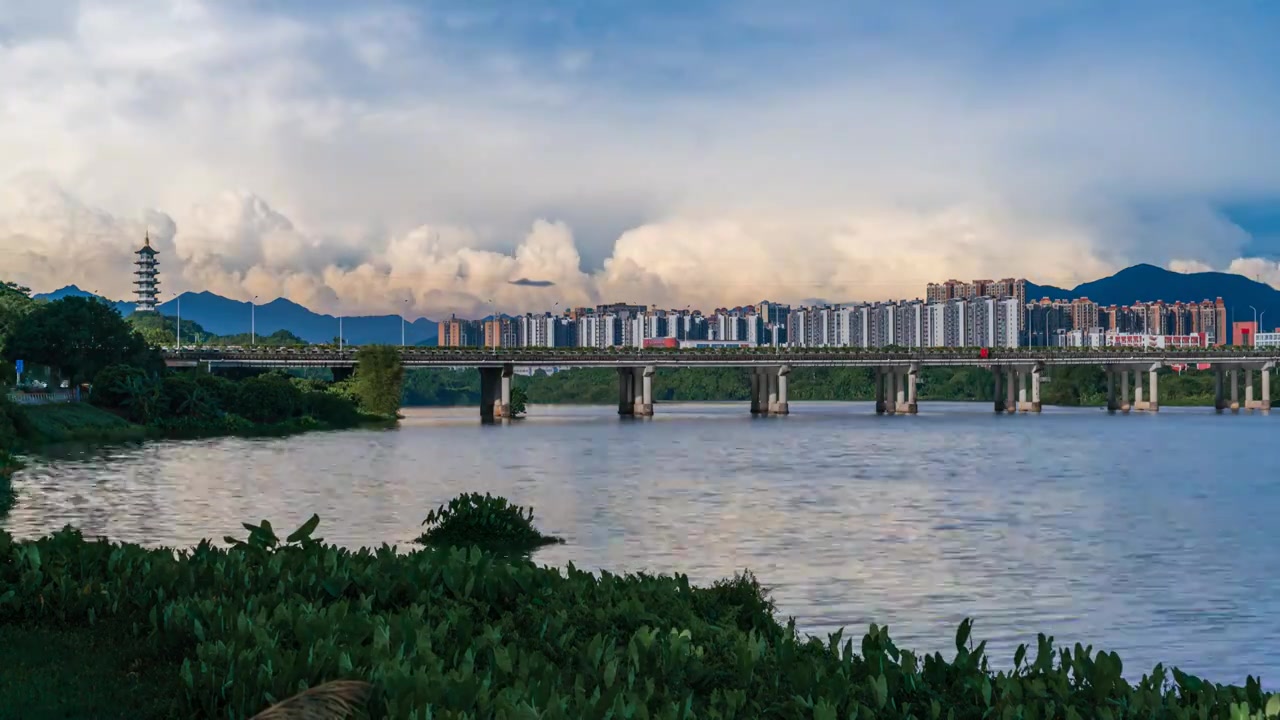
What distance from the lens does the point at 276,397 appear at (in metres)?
128

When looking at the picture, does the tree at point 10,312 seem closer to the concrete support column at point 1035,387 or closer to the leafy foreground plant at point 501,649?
the leafy foreground plant at point 501,649

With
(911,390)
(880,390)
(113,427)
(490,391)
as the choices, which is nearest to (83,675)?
(113,427)

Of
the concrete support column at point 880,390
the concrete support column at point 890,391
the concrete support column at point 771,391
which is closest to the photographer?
the concrete support column at point 771,391

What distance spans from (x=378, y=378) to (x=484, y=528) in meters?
119

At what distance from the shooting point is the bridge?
155m

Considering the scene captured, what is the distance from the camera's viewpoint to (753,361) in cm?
17550

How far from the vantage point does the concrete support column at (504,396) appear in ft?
537

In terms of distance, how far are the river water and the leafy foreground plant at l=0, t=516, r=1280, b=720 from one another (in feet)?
25.5

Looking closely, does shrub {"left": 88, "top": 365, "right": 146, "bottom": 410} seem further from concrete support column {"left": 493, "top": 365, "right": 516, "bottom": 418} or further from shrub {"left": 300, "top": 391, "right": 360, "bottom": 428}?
concrete support column {"left": 493, "top": 365, "right": 516, "bottom": 418}

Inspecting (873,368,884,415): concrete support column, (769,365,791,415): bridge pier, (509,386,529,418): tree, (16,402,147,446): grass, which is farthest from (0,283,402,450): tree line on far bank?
(873,368,884,415): concrete support column

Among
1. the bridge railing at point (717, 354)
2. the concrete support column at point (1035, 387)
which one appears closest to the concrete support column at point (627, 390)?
the bridge railing at point (717, 354)

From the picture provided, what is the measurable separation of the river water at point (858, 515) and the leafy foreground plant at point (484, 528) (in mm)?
1624

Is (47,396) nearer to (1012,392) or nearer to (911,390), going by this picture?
(911,390)

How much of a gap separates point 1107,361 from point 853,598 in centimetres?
17294
